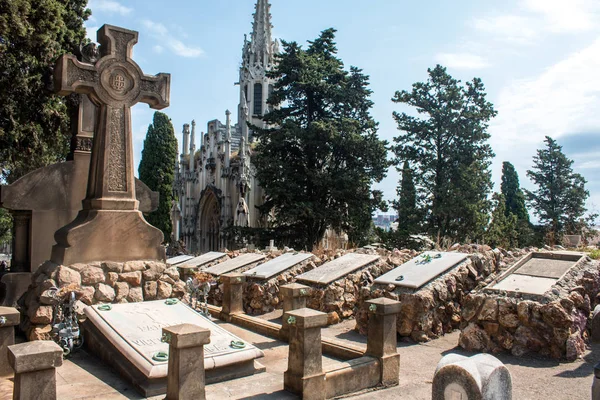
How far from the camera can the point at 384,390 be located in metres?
4.95

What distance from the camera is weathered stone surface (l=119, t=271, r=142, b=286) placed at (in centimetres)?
597

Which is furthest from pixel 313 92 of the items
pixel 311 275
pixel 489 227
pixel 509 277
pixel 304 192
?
pixel 509 277

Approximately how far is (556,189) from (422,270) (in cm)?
3211

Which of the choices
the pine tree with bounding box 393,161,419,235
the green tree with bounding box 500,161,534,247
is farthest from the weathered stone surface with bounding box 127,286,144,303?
the green tree with bounding box 500,161,534,247

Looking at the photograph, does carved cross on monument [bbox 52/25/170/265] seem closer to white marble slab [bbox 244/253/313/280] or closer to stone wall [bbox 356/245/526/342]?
stone wall [bbox 356/245/526/342]

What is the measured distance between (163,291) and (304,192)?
1833 cm

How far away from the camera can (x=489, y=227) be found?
2391 cm

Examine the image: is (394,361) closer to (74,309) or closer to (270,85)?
(74,309)

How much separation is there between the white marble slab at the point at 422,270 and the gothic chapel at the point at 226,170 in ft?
70.7

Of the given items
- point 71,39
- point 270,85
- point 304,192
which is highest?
point 270,85

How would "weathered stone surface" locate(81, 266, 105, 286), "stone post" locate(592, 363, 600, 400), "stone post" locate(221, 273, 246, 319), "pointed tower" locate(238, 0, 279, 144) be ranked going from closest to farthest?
"stone post" locate(592, 363, 600, 400) < "weathered stone surface" locate(81, 266, 105, 286) < "stone post" locate(221, 273, 246, 319) < "pointed tower" locate(238, 0, 279, 144)

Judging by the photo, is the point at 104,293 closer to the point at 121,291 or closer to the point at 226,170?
the point at 121,291

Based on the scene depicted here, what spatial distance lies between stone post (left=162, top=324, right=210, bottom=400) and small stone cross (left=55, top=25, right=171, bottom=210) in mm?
2898

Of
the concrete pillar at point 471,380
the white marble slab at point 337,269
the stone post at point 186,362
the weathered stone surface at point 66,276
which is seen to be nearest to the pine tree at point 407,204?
the white marble slab at point 337,269
